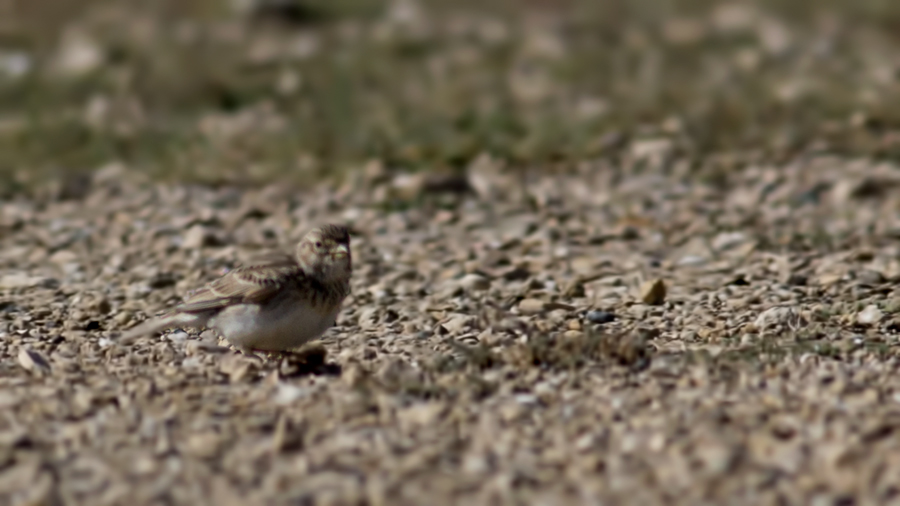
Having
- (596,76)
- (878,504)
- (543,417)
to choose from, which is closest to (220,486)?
(543,417)

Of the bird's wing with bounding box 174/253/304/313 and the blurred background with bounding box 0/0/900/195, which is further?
the blurred background with bounding box 0/0/900/195

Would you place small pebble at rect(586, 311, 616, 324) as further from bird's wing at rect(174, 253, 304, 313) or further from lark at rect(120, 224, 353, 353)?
bird's wing at rect(174, 253, 304, 313)

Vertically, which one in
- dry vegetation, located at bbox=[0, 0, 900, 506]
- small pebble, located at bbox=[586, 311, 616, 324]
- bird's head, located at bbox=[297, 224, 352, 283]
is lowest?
small pebble, located at bbox=[586, 311, 616, 324]

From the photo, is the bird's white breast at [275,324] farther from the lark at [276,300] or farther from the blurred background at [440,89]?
the blurred background at [440,89]

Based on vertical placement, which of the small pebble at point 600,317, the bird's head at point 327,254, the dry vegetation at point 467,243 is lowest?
the small pebble at point 600,317

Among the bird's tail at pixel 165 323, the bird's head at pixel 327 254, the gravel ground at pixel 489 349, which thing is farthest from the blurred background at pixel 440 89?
the bird's tail at pixel 165 323

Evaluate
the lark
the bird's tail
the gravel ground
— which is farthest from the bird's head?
the bird's tail

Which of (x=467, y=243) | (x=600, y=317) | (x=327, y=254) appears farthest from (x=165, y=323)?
(x=467, y=243)
